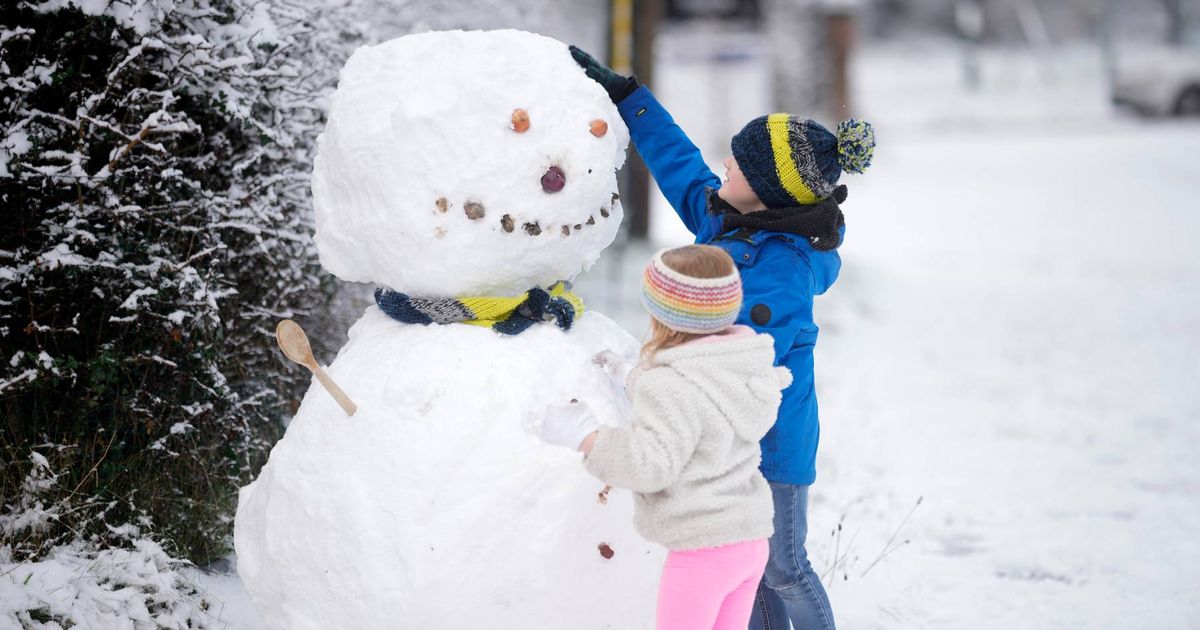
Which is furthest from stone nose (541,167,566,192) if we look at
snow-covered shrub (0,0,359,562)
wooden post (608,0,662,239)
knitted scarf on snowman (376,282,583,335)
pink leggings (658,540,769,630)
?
wooden post (608,0,662,239)

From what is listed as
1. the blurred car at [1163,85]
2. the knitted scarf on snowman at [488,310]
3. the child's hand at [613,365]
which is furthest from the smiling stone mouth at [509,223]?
the blurred car at [1163,85]

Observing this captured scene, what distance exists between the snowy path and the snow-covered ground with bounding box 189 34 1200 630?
0.06 ft

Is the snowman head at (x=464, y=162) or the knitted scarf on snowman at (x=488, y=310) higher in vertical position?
the snowman head at (x=464, y=162)

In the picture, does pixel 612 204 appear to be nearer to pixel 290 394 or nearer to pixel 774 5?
pixel 290 394

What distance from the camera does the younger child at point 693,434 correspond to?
2326 millimetres

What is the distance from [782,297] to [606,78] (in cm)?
78

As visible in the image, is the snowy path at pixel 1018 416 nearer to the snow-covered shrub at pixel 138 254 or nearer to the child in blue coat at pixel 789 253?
the child in blue coat at pixel 789 253

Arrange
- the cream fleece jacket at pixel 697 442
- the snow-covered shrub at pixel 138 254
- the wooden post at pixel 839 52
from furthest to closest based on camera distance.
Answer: the wooden post at pixel 839 52
the snow-covered shrub at pixel 138 254
the cream fleece jacket at pixel 697 442

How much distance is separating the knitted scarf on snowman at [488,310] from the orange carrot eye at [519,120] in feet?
1.37

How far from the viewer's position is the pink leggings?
2477 millimetres

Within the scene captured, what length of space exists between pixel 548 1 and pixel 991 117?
2034 centimetres

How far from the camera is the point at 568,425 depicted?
93.5 inches

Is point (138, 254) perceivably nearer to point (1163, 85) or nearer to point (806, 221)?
point (806, 221)

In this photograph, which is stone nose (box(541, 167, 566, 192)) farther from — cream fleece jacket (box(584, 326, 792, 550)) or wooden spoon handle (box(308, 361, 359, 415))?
wooden spoon handle (box(308, 361, 359, 415))
